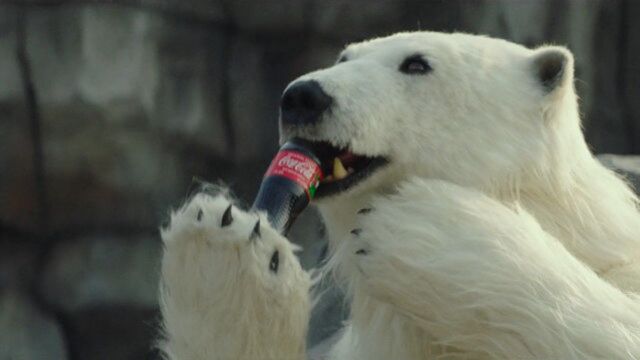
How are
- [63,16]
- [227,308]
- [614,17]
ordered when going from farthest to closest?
1. [614,17]
2. [63,16]
3. [227,308]

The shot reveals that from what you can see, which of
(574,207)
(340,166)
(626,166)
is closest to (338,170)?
(340,166)

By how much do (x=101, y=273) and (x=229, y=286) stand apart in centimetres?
420

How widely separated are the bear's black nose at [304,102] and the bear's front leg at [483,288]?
29cm

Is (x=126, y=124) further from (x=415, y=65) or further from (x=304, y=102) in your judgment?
(x=304, y=102)

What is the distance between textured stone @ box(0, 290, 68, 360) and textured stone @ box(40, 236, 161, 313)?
0.35ft

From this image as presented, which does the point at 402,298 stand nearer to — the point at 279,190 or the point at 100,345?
the point at 279,190

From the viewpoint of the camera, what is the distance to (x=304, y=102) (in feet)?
8.37

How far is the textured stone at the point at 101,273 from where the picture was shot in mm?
6305

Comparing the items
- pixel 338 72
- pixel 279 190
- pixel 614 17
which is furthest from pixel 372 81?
pixel 614 17

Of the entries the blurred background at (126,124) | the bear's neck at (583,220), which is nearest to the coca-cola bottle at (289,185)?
the bear's neck at (583,220)

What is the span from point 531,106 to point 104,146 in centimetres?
382

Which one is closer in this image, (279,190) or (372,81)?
(279,190)

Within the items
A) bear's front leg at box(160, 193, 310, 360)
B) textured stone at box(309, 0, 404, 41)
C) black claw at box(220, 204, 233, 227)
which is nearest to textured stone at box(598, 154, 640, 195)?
textured stone at box(309, 0, 404, 41)

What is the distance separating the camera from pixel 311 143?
2.57 meters
